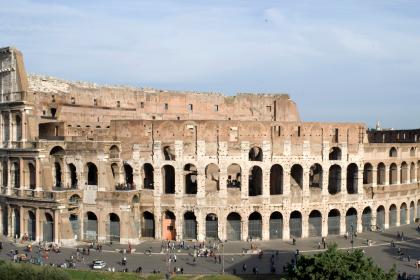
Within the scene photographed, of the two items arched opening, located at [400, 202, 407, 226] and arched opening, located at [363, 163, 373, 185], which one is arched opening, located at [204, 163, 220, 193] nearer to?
arched opening, located at [363, 163, 373, 185]

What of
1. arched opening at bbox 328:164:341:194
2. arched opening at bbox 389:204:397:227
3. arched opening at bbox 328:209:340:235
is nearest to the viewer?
arched opening at bbox 328:209:340:235

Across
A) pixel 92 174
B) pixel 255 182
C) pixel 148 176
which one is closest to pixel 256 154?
Result: pixel 255 182

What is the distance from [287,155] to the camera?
48.2 m

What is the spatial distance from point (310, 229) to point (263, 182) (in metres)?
6.41

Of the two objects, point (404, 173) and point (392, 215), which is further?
point (404, 173)

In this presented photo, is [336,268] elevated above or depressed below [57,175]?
below

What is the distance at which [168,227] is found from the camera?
47.4 meters

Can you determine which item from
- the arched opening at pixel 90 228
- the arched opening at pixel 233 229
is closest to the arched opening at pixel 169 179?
the arched opening at pixel 233 229

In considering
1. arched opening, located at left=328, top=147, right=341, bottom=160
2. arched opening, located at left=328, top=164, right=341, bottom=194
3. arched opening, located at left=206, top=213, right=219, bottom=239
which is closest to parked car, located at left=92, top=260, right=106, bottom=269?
arched opening, located at left=206, top=213, right=219, bottom=239

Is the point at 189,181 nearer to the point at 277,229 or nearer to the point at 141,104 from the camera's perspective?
the point at 277,229

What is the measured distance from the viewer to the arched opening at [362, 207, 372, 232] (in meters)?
51.6

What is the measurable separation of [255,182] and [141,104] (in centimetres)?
1832

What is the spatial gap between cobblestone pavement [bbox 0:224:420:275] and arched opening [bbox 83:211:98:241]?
2.39 m

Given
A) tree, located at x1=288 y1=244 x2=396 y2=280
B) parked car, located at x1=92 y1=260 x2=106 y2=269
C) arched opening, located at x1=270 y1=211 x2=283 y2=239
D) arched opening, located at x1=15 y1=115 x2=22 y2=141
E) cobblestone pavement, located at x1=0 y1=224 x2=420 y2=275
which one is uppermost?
arched opening, located at x1=15 y1=115 x2=22 y2=141
